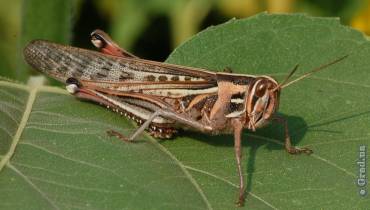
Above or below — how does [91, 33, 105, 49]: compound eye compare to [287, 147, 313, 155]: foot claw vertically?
below

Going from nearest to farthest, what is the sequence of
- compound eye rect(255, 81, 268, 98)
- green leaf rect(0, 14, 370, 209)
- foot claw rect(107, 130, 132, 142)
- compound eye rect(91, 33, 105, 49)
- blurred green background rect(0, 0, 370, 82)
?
1. green leaf rect(0, 14, 370, 209)
2. foot claw rect(107, 130, 132, 142)
3. compound eye rect(255, 81, 268, 98)
4. compound eye rect(91, 33, 105, 49)
5. blurred green background rect(0, 0, 370, 82)

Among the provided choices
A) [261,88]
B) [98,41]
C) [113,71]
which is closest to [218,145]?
[261,88]

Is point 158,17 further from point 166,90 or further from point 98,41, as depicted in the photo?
point 166,90

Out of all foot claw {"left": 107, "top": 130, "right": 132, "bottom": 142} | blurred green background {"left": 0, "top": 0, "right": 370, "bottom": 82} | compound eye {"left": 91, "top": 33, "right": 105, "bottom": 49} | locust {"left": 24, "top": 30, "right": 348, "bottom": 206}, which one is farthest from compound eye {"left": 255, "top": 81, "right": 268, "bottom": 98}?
blurred green background {"left": 0, "top": 0, "right": 370, "bottom": 82}

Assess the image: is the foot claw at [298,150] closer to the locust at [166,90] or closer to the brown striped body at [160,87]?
the locust at [166,90]

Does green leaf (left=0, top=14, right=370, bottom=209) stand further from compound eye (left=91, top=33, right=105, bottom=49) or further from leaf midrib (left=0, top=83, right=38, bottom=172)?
compound eye (left=91, top=33, right=105, bottom=49)

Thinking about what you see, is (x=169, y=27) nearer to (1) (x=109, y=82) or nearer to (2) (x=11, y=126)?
(1) (x=109, y=82)

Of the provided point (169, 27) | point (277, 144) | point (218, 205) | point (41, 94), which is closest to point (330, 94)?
point (277, 144)
